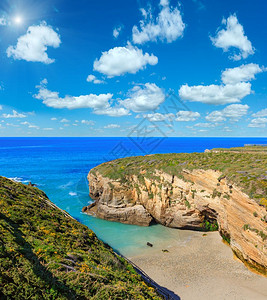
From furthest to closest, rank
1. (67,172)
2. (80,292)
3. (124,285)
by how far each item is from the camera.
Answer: (67,172), (124,285), (80,292)

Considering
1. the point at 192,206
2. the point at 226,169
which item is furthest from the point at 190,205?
the point at 226,169

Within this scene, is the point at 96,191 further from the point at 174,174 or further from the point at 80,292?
the point at 80,292

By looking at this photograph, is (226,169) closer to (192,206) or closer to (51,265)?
(192,206)

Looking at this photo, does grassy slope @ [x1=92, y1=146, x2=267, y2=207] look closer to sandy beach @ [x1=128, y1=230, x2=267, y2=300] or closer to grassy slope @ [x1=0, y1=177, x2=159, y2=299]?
sandy beach @ [x1=128, y1=230, x2=267, y2=300]

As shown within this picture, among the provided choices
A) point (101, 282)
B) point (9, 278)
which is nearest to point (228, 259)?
point (101, 282)

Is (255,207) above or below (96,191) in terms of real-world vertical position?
above

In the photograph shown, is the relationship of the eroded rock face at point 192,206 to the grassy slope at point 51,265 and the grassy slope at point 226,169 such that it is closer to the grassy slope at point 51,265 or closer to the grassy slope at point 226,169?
the grassy slope at point 226,169

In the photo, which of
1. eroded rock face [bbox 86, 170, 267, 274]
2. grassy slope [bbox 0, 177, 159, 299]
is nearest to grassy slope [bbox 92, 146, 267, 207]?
eroded rock face [bbox 86, 170, 267, 274]
